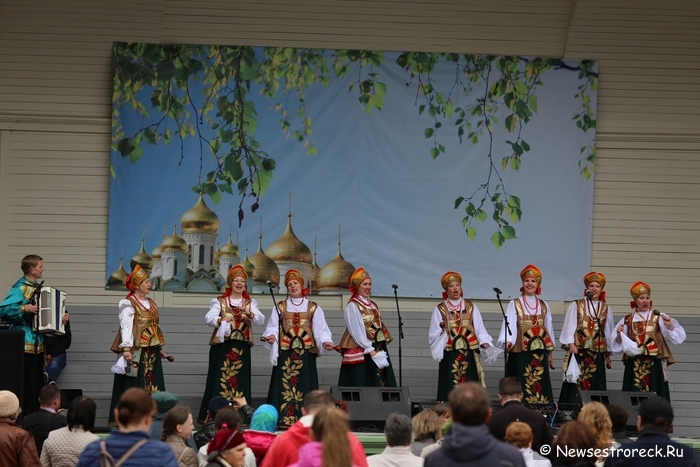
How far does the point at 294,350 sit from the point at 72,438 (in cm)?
439

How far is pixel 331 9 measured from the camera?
12.2 meters

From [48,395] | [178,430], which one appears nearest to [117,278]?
[48,395]

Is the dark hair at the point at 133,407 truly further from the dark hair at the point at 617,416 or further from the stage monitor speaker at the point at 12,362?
the stage monitor speaker at the point at 12,362

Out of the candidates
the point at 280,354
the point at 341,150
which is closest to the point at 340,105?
the point at 341,150

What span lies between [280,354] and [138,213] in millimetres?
2514

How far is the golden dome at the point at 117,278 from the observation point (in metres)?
11.7

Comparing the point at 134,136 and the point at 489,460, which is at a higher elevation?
the point at 134,136

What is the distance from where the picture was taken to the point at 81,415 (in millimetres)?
6141

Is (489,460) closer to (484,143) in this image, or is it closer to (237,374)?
(237,374)

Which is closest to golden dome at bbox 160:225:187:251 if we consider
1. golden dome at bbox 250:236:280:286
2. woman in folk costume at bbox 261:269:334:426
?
golden dome at bbox 250:236:280:286

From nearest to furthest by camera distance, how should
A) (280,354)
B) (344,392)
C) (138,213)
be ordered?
(344,392)
(280,354)
(138,213)

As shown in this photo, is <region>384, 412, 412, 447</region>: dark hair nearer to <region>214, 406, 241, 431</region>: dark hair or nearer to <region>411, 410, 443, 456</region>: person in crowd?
<region>214, 406, 241, 431</region>: dark hair

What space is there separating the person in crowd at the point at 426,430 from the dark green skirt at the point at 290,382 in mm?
4056

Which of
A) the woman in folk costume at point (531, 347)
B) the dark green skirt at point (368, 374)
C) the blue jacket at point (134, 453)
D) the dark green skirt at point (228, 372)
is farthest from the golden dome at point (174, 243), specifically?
the blue jacket at point (134, 453)
